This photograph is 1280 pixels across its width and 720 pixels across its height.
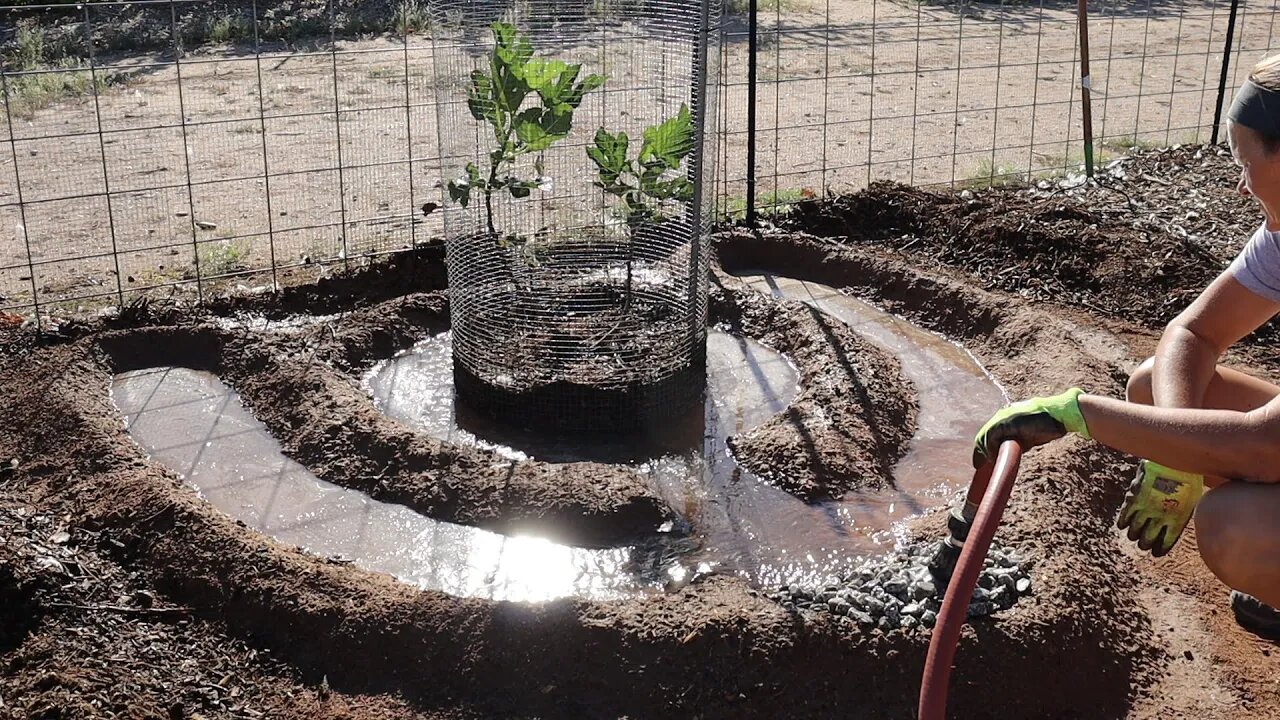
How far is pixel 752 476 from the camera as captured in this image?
218 inches

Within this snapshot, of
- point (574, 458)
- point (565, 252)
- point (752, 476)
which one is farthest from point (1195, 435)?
point (565, 252)

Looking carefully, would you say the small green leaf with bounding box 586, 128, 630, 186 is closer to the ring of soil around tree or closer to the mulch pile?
the ring of soil around tree

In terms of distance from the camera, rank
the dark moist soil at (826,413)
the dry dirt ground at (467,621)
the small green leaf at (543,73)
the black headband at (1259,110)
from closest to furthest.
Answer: the black headband at (1259,110) → the dry dirt ground at (467,621) → the dark moist soil at (826,413) → the small green leaf at (543,73)

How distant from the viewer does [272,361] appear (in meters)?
6.27

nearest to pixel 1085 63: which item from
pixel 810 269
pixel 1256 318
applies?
pixel 810 269

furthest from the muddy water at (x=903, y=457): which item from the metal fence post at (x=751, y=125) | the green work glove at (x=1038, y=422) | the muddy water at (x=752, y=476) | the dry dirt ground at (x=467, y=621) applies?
the green work glove at (x=1038, y=422)

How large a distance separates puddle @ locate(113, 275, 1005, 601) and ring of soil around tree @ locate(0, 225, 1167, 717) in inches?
8.7

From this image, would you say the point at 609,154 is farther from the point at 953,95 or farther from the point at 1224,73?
the point at 953,95

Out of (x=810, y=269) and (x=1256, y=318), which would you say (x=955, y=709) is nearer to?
(x=1256, y=318)

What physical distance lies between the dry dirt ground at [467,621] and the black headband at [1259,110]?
1.87 metres

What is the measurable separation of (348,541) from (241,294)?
8.44ft

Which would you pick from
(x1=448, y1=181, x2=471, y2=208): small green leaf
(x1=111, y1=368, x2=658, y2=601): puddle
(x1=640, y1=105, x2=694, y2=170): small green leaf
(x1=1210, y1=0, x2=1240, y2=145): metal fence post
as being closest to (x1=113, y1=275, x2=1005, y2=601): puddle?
(x1=111, y1=368, x2=658, y2=601): puddle

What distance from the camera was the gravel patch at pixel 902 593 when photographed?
412 centimetres

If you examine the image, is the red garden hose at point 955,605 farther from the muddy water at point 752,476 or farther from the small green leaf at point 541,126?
the small green leaf at point 541,126
